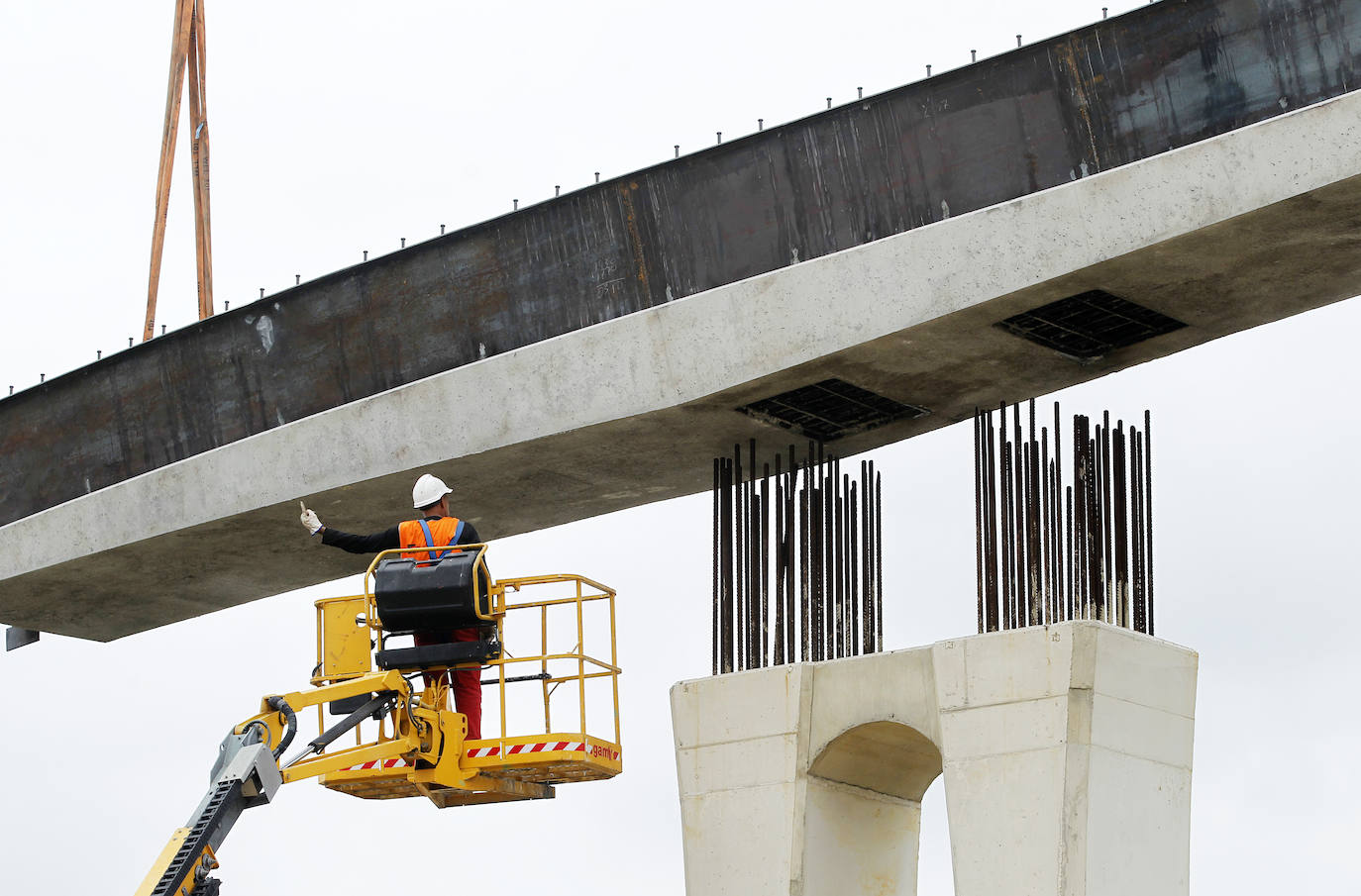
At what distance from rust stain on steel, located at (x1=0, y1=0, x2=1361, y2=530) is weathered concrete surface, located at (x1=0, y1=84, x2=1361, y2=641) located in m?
0.32

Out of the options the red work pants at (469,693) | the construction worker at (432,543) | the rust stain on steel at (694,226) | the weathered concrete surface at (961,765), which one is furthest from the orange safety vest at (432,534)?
the weathered concrete surface at (961,765)

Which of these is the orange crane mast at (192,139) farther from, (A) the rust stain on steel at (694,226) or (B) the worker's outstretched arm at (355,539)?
(B) the worker's outstretched arm at (355,539)

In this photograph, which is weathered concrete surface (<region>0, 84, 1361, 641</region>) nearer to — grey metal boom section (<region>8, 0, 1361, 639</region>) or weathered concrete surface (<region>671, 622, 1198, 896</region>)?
grey metal boom section (<region>8, 0, 1361, 639</region>)

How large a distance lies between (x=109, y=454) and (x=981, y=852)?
996 cm

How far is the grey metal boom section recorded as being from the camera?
15.1m

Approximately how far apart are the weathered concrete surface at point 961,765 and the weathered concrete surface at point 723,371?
2.45 meters

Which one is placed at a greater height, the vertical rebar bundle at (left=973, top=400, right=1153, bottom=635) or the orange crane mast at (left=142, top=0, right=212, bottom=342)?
the orange crane mast at (left=142, top=0, right=212, bottom=342)

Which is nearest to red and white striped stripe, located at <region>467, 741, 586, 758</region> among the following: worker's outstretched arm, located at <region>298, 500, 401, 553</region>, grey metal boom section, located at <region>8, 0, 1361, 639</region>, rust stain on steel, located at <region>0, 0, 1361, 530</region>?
worker's outstretched arm, located at <region>298, 500, 401, 553</region>

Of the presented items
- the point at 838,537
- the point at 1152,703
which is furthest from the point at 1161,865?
the point at 838,537

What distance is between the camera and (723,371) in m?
16.9

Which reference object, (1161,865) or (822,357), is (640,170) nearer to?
(822,357)

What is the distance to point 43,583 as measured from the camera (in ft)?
68.0

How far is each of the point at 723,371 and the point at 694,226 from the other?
137 cm

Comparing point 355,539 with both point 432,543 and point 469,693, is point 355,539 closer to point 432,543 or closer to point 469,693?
point 432,543
